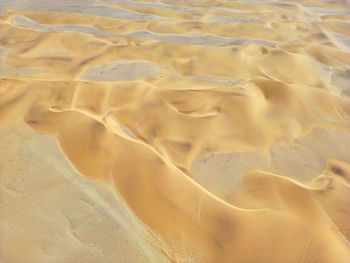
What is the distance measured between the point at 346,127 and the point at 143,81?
187 cm

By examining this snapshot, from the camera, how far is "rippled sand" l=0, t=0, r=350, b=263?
4.44 feet

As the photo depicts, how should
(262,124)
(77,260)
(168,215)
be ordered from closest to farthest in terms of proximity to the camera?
(77,260) < (168,215) < (262,124)

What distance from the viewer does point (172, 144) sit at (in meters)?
1.96

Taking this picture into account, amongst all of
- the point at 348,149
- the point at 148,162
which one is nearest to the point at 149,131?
the point at 148,162

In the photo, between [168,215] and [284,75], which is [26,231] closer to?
[168,215]

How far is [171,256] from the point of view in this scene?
1.29 metres

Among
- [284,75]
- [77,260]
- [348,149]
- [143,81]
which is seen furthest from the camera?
[284,75]

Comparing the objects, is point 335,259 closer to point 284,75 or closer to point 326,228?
point 326,228

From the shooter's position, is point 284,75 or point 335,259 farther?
point 284,75

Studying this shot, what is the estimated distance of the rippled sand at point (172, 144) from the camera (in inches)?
53.3

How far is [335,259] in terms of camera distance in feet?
4.22

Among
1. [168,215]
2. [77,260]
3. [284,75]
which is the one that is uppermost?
[284,75]

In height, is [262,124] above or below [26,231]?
above

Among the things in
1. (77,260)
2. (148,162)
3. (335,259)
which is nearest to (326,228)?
(335,259)
